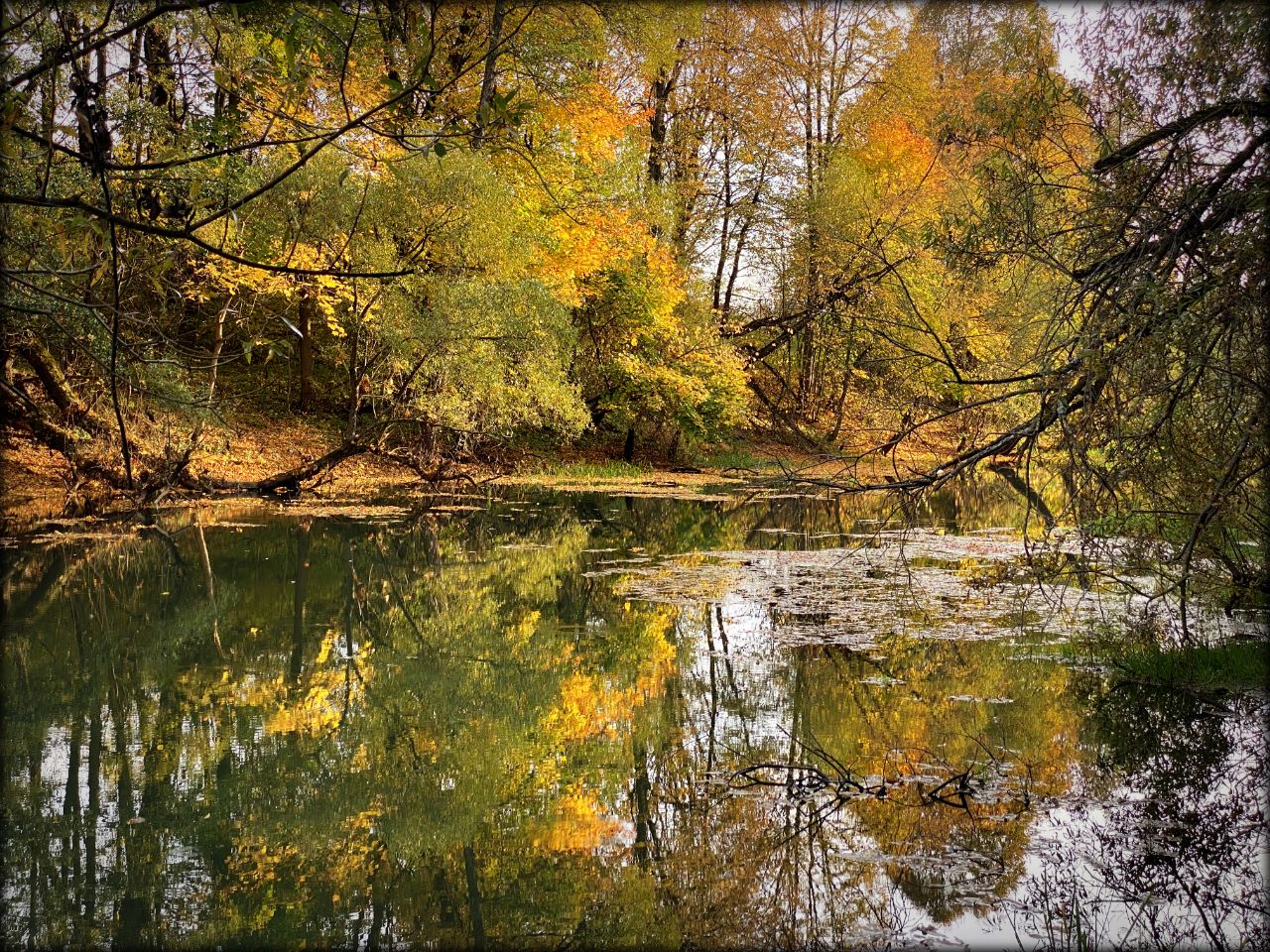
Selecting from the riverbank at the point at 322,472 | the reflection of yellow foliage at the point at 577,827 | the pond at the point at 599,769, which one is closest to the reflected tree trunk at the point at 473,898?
the pond at the point at 599,769

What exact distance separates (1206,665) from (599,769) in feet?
12.9

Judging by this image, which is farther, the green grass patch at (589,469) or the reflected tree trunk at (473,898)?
the green grass patch at (589,469)

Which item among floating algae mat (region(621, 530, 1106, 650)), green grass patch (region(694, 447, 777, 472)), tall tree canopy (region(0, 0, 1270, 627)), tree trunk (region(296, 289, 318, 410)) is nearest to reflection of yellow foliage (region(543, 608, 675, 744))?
floating algae mat (region(621, 530, 1106, 650))

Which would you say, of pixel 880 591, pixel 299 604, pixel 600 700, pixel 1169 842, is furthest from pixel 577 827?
pixel 880 591

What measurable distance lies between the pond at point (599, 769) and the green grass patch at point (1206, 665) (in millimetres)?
170

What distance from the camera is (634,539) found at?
12852 mm

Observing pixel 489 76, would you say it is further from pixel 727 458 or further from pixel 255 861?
pixel 727 458

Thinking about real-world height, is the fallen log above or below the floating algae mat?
above

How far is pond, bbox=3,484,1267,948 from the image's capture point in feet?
11.9

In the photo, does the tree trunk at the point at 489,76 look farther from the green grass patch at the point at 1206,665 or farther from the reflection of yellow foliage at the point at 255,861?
the green grass patch at the point at 1206,665

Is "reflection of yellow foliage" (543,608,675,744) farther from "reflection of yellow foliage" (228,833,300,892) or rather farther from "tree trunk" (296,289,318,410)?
"tree trunk" (296,289,318,410)

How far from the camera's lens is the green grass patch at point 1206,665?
20.3 ft

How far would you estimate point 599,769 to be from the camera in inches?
199

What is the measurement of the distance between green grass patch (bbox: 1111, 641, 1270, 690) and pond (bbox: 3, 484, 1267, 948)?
17 cm
